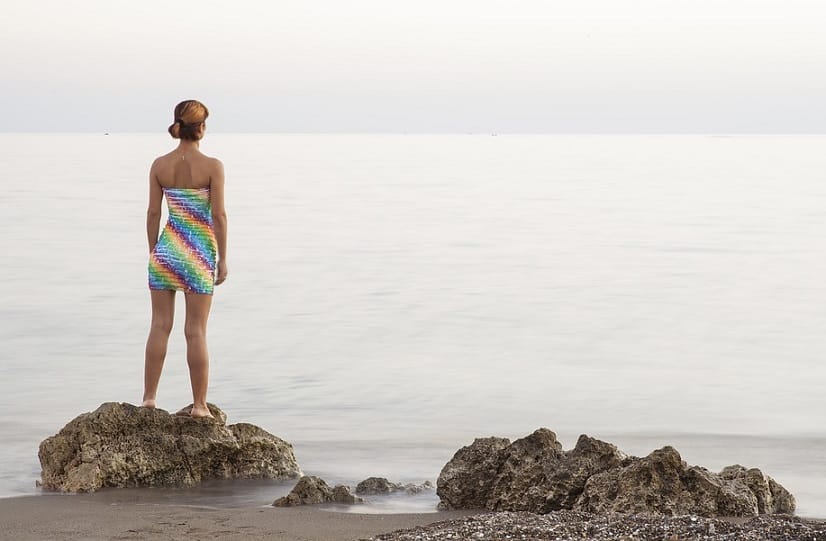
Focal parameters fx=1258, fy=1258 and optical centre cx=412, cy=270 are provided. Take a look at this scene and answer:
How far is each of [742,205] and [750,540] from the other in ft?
118

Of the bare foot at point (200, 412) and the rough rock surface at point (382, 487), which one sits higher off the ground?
the bare foot at point (200, 412)

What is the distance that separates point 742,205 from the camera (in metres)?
40.0

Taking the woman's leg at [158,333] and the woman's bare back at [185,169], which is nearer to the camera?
the woman's bare back at [185,169]

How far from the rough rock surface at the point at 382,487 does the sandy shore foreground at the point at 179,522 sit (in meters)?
0.78

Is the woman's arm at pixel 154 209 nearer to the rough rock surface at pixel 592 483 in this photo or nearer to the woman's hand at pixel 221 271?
the woman's hand at pixel 221 271

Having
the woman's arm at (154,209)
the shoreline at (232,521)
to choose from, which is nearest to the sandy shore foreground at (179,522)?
the shoreline at (232,521)

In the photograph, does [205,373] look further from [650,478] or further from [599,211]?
[599,211]

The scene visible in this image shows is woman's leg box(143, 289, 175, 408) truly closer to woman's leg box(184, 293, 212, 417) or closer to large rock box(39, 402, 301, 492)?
woman's leg box(184, 293, 212, 417)

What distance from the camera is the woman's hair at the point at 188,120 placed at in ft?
24.7

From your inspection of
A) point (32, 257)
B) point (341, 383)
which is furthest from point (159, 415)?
point (32, 257)

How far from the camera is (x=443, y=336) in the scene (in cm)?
1516

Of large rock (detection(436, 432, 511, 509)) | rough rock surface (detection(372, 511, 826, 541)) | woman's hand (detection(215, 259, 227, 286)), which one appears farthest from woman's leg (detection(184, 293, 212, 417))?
rough rock surface (detection(372, 511, 826, 541))

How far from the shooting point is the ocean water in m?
9.98

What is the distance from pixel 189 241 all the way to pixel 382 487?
191 cm
